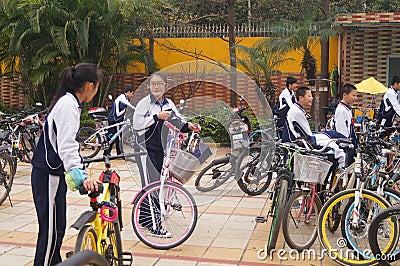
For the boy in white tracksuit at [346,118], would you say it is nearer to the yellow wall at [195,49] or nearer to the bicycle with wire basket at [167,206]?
the bicycle with wire basket at [167,206]

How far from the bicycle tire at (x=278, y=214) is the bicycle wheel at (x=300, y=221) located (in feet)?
0.18

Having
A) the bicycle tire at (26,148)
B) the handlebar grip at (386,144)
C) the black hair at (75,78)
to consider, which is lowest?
the bicycle tire at (26,148)

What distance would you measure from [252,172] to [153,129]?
7.59 ft

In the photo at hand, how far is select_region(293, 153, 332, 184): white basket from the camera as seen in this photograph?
4996 millimetres

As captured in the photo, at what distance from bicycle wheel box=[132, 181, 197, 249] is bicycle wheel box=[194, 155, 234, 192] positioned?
1.78 meters

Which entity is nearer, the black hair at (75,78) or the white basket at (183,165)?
the black hair at (75,78)

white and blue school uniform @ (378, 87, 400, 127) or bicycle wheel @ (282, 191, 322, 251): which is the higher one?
white and blue school uniform @ (378, 87, 400, 127)

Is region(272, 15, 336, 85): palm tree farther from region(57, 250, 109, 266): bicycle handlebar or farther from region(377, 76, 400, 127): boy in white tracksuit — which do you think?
region(57, 250, 109, 266): bicycle handlebar

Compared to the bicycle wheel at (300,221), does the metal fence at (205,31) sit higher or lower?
higher

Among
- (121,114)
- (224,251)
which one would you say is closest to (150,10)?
(121,114)

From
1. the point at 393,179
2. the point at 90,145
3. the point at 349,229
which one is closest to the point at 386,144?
the point at 393,179

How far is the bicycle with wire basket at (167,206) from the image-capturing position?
17.0 ft

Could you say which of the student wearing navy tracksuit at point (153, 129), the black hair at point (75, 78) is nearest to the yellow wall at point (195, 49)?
the student wearing navy tracksuit at point (153, 129)

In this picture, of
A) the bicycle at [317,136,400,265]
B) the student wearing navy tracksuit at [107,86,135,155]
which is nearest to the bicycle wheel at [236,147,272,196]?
the bicycle at [317,136,400,265]
